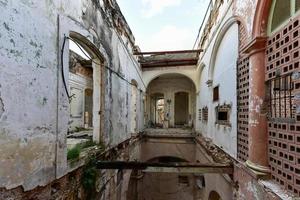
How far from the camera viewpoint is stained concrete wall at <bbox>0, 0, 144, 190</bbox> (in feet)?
6.76

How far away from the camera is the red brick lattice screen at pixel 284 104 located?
90.3 inches

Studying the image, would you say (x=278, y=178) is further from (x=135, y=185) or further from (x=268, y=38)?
(x=135, y=185)

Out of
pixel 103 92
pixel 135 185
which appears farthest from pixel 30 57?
pixel 135 185

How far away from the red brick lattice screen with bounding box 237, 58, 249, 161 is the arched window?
86 centimetres

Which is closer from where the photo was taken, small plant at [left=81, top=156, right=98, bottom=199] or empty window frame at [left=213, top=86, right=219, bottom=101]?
small plant at [left=81, top=156, right=98, bottom=199]

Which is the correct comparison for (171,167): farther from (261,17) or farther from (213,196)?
(213,196)

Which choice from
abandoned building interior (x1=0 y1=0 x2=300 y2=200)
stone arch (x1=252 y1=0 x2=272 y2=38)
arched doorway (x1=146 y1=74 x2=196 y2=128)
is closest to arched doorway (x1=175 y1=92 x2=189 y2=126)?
arched doorway (x1=146 y1=74 x2=196 y2=128)

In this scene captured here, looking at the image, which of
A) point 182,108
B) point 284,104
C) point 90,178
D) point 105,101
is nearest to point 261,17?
point 284,104

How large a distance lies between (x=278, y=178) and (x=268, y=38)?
2.00 metres

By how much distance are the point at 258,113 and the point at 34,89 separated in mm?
3201


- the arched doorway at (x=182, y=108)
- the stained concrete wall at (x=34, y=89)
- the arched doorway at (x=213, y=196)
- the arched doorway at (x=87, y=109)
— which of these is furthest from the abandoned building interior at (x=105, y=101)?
the arched doorway at (x=182, y=108)

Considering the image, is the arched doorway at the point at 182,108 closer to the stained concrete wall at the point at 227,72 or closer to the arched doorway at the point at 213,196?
the arched doorway at the point at 213,196

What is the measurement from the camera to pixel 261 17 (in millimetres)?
2969

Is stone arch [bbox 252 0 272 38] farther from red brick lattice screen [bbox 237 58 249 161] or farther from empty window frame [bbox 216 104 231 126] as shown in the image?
empty window frame [bbox 216 104 231 126]
